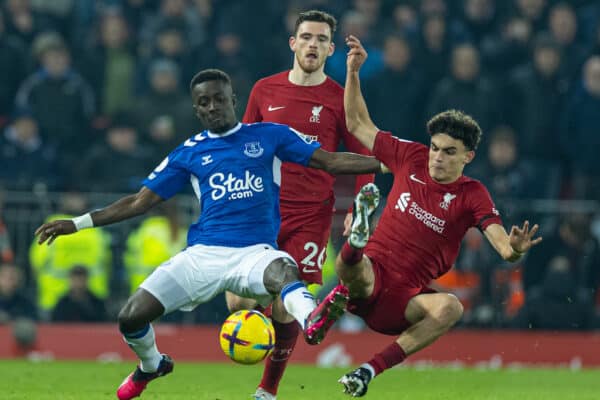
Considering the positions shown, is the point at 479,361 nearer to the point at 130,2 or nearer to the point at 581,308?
the point at 581,308

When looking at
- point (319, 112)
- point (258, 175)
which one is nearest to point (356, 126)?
point (319, 112)

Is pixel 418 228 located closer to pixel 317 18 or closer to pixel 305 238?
pixel 305 238

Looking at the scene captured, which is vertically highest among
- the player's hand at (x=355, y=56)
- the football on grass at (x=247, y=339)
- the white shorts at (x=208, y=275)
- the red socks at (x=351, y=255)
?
the player's hand at (x=355, y=56)

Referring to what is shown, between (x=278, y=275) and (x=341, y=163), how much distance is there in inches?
39.3

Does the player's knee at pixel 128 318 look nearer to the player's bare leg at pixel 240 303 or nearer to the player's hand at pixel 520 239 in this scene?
the player's bare leg at pixel 240 303

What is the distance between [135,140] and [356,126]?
24.1 feet

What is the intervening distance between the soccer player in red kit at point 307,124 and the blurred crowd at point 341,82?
577cm

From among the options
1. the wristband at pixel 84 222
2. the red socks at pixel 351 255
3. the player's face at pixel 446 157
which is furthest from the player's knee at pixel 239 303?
the player's face at pixel 446 157

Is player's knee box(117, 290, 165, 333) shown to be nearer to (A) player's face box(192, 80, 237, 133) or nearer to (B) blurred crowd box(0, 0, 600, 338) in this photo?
(A) player's face box(192, 80, 237, 133)

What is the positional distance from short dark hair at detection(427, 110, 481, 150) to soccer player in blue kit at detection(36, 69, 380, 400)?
0.67m

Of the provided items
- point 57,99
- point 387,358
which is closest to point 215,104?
point 387,358

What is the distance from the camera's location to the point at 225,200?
9.30 m

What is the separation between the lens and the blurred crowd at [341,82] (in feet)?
53.0

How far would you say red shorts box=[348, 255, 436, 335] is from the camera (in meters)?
9.83
